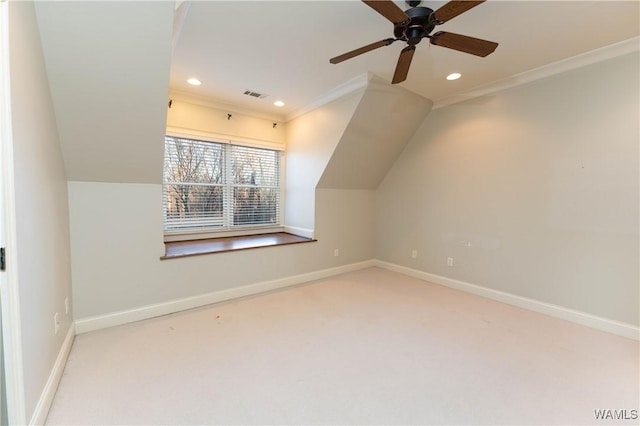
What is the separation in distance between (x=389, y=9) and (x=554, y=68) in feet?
7.71

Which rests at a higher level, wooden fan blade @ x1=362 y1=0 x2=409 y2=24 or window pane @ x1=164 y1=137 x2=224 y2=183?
wooden fan blade @ x1=362 y1=0 x2=409 y2=24

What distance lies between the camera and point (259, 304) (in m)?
3.00

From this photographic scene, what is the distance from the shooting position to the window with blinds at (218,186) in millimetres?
3510

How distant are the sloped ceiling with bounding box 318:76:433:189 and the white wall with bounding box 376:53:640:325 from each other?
1.04ft

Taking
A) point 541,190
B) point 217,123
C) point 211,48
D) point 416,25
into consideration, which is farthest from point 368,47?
point 217,123

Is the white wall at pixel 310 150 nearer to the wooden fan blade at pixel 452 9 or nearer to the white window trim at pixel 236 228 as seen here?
the white window trim at pixel 236 228

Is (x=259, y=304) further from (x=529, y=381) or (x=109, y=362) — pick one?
(x=529, y=381)

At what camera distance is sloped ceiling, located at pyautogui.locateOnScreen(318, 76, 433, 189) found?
3.18 m

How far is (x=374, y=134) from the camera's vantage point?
359 cm

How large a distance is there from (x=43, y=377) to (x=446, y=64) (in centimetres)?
390

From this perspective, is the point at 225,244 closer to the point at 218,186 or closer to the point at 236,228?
the point at 236,228

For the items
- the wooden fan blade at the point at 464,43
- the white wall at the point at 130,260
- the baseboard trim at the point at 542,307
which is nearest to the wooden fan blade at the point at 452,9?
the wooden fan blade at the point at 464,43

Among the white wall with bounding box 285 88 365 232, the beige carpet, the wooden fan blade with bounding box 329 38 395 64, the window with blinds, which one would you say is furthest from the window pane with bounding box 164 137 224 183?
the wooden fan blade with bounding box 329 38 395 64

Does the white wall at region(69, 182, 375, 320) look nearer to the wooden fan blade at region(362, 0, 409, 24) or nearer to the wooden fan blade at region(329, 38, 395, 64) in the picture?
the wooden fan blade at region(329, 38, 395, 64)
